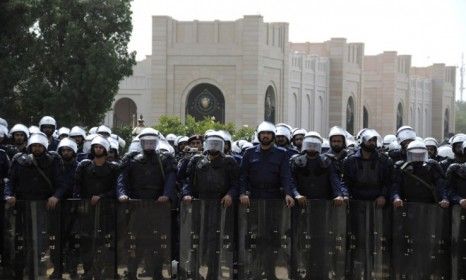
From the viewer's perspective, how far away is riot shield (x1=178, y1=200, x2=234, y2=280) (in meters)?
11.8

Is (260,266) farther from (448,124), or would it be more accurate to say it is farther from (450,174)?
(448,124)

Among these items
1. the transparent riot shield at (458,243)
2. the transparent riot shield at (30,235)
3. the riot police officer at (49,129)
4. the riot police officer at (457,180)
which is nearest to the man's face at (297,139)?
the riot police officer at (49,129)

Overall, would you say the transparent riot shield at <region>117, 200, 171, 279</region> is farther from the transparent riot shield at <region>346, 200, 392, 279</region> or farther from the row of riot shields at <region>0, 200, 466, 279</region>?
the transparent riot shield at <region>346, 200, 392, 279</region>

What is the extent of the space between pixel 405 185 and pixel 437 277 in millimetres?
1208

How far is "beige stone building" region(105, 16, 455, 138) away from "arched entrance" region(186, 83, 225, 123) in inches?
2.2

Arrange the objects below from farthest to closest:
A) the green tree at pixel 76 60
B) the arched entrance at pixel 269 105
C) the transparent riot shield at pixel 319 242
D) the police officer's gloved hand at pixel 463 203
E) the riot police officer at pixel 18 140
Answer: the arched entrance at pixel 269 105 → the green tree at pixel 76 60 → the riot police officer at pixel 18 140 → the transparent riot shield at pixel 319 242 → the police officer's gloved hand at pixel 463 203

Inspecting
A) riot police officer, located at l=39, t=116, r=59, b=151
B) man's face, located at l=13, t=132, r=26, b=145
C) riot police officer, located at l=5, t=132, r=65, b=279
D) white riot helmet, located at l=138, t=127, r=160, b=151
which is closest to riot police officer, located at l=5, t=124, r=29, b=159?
man's face, located at l=13, t=132, r=26, b=145

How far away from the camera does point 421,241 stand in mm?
11602

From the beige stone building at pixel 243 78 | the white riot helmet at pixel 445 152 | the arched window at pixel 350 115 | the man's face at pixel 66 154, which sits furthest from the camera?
the arched window at pixel 350 115

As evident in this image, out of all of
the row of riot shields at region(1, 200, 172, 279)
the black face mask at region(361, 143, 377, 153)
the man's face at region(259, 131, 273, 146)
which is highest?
the man's face at region(259, 131, 273, 146)

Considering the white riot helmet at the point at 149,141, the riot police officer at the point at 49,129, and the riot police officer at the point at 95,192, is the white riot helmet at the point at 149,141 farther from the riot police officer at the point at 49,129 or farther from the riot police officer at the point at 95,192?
the riot police officer at the point at 49,129

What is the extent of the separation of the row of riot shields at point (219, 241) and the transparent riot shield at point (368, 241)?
12 mm

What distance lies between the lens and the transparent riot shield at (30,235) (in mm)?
11844

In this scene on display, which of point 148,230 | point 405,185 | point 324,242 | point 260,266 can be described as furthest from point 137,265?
point 405,185
